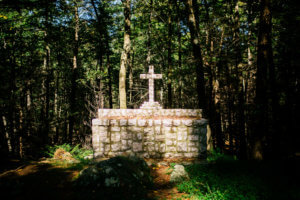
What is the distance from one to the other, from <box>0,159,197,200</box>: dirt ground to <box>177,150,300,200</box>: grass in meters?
0.46

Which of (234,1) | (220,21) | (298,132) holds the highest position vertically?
(234,1)

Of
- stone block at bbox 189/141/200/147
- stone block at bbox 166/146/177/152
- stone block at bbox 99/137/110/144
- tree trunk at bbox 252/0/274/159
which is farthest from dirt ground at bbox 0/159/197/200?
tree trunk at bbox 252/0/274/159

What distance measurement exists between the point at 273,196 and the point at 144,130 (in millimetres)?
3303

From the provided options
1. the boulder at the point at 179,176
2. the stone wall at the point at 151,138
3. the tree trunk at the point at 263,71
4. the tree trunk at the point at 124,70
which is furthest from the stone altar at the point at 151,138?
the tree trunk at the point at 124,70

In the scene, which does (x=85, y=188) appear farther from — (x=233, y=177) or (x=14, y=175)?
(x=233, y=177)

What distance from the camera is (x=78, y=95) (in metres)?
17.1

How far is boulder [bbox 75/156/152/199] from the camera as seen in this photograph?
10.2ft

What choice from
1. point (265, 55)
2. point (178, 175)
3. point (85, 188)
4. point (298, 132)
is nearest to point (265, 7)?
point (265, 55)

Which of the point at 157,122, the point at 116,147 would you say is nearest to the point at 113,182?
the point at 116,147

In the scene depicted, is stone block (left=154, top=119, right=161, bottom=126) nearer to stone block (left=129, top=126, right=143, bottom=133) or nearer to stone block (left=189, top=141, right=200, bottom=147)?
stone block (left=129, top=126, right=143, bottom=133)

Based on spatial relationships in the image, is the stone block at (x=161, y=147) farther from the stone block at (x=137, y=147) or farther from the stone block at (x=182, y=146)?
the stone block at (x=137, y=147)

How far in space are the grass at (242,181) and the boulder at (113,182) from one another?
932mm

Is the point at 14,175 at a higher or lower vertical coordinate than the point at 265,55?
lower

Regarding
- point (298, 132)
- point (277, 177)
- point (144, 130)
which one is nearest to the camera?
point (277, 177)
